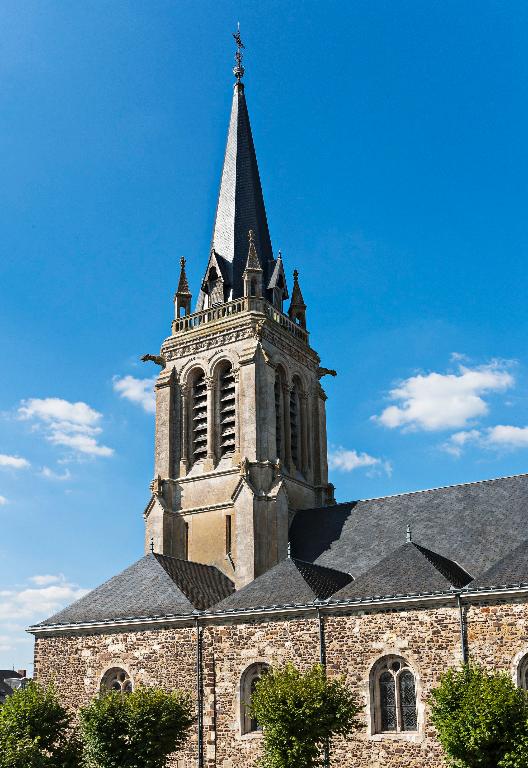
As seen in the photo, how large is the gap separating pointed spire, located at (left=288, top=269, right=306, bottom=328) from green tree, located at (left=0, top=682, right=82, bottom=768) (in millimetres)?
20190

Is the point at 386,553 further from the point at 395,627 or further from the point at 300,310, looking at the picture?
the point at 300,310

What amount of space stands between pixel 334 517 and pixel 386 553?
397cm

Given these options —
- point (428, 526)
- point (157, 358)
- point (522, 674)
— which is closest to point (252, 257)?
point (157, 358)

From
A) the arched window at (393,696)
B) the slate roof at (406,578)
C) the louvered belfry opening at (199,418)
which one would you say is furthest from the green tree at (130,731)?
the louvered belfry opening at (199,418)

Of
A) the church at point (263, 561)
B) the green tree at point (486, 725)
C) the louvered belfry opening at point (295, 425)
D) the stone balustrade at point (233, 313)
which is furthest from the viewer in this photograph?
the louvered belfry opening at point (295, 425)

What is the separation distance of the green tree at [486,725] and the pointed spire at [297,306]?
2262cm

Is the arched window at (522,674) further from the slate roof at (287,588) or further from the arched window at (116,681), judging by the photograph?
the arched window at (116,681)

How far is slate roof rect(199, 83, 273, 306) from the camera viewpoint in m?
37.3

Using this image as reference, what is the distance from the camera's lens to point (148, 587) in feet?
91.9

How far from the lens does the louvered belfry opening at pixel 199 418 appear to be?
1377 inches

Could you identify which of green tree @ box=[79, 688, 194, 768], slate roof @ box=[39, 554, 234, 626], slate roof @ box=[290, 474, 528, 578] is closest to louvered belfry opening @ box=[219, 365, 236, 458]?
slate roof @ box=[290, 474, 528, 578]

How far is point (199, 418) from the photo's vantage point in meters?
35.3

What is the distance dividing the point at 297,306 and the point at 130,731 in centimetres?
2200

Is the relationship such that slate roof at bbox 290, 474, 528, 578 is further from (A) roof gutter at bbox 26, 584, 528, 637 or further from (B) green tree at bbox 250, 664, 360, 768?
(B) green tree at bbox 250, 664, 360, 768
